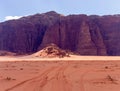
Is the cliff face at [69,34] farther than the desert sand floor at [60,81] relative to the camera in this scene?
Yes

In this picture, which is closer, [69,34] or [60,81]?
[60,81]

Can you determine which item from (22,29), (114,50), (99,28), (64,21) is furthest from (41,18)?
(114,50)

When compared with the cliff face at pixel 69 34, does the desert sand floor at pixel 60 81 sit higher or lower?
lower

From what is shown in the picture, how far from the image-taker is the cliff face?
350 ft

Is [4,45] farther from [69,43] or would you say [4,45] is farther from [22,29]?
[69,43]

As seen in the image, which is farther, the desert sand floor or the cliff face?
the cliff face

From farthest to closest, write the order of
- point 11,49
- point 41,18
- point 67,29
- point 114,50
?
point 41,18, point 11,49, point 67,29, point 114,50

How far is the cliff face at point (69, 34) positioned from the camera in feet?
350

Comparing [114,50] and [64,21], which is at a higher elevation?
[64,21]

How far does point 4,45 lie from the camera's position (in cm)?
12862

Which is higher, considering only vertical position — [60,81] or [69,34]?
[69,34]

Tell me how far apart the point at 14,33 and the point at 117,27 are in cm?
4794

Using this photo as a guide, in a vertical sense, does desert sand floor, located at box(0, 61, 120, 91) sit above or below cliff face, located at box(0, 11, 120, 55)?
below

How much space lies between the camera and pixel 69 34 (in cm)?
11488
